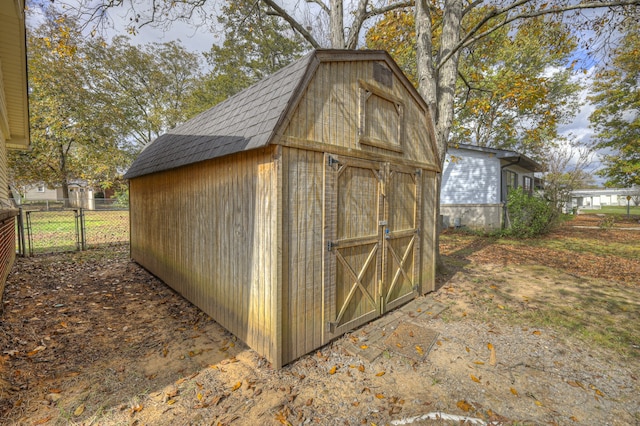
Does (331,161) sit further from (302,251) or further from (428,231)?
(428,231)

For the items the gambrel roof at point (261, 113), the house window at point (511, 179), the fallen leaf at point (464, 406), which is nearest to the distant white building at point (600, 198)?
the house window at point (511, 179)

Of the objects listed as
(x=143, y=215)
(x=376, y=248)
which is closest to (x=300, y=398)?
(x=376, y=248)

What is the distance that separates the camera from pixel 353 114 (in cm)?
388

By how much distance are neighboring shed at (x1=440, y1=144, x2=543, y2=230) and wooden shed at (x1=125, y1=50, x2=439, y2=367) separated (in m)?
9.59

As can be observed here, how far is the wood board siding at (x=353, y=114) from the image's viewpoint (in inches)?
130

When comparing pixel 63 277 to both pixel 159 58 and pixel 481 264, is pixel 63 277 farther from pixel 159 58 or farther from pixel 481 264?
pixel 159 58

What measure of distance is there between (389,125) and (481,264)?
19.9 feet

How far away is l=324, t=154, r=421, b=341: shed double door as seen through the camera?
3.62 metres

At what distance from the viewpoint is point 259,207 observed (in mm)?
3275

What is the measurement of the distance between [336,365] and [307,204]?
80.3 inches

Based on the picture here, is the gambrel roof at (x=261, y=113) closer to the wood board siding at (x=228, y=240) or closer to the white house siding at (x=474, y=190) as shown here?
the wood board siding at (x=228, y=240)

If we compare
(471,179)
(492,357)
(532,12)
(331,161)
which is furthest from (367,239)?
(471,179)

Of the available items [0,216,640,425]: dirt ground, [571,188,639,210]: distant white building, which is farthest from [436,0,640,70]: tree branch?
[571,188,639,210]: distant white building

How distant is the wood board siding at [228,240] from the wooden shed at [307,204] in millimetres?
24
